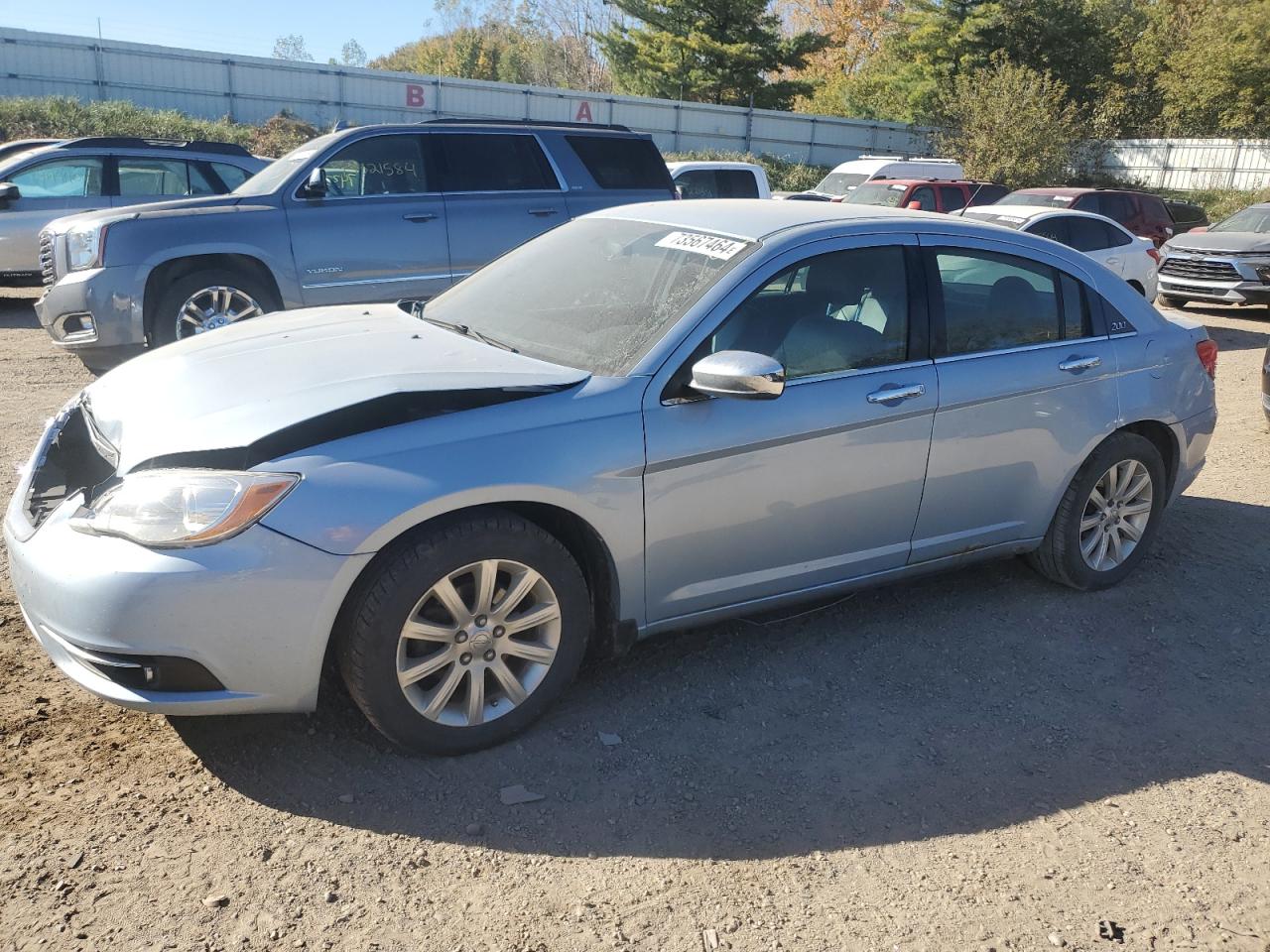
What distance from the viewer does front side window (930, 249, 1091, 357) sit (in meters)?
4.26

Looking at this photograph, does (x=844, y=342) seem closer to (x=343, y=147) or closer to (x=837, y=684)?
(x=837, y=684)

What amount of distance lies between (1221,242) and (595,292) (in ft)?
46.2

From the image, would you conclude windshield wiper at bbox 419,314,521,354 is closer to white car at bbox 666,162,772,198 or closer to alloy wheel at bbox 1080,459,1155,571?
alloy wheel at bbox 1080,459,1155,571

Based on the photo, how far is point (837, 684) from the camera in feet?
13.0

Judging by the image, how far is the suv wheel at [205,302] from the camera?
25.7 ft

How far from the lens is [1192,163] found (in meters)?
38.8

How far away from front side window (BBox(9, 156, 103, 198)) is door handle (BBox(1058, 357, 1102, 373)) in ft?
36.8

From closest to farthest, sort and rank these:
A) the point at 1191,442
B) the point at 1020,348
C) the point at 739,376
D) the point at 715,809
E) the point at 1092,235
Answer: the point at 715,809 → the point at 739,376 → the point at 1020,348 → the point at 1191,442 → the point at 1092,235

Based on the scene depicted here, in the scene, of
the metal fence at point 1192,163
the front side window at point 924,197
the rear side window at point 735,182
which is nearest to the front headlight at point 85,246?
the rear side window at point 735,182

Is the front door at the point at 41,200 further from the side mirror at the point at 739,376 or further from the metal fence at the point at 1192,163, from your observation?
the metal fence at the point at 1192,163

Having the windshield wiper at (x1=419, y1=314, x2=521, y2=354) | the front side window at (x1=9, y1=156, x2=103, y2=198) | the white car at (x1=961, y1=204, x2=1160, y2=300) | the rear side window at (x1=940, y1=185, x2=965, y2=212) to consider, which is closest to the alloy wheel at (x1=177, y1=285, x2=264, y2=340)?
the windshield wiper at (x1=419, y1=314, x2=521, y2=354)

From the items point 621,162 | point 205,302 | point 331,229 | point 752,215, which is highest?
point 621,162

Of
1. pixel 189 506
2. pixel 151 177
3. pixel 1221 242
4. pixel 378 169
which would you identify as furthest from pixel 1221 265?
pixel 189 506

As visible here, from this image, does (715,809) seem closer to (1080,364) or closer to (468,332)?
(468,332)
